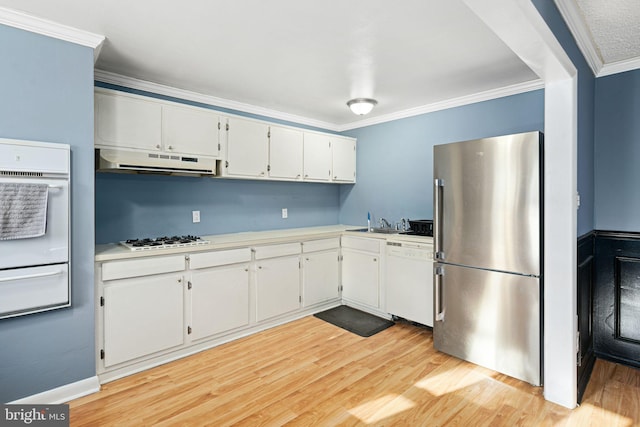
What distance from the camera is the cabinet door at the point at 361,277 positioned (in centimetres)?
372

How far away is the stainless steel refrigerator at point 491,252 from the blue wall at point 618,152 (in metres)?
0.92

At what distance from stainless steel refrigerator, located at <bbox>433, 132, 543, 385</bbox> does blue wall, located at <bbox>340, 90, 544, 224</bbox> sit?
966 millimetres

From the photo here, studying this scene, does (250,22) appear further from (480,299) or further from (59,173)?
(480,299)

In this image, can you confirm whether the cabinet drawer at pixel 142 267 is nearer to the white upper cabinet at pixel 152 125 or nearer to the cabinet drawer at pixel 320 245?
the white upper cabinet at pixel 152 125

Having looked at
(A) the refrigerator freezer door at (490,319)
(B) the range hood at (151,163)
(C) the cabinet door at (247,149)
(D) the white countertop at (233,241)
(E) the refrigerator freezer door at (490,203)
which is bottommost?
(A) the refrigerator freezer door at (490,319)

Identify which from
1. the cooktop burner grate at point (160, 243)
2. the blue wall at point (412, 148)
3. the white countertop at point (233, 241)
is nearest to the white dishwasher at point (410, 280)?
the white countertop at point (233, 241)

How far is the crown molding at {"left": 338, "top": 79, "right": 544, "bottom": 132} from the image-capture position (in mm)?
3098

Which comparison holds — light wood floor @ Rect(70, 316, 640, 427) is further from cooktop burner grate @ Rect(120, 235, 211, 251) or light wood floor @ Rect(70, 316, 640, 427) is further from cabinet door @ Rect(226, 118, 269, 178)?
cabinet door @ Rect(226, 118, 269, 178)

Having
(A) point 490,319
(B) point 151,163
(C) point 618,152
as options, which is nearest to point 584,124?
(C) point 618,152

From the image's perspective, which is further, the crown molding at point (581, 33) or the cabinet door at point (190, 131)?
the cabinet door at point (190, 131)

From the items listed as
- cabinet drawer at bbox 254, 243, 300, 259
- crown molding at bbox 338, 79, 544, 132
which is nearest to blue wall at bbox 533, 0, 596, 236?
crown molding at bbox 338, 79, 544, 132

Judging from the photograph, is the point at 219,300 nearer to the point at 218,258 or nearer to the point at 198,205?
the point at 218,258

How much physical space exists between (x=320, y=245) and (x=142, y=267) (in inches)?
73.4

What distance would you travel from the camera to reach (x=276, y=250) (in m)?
3.43
